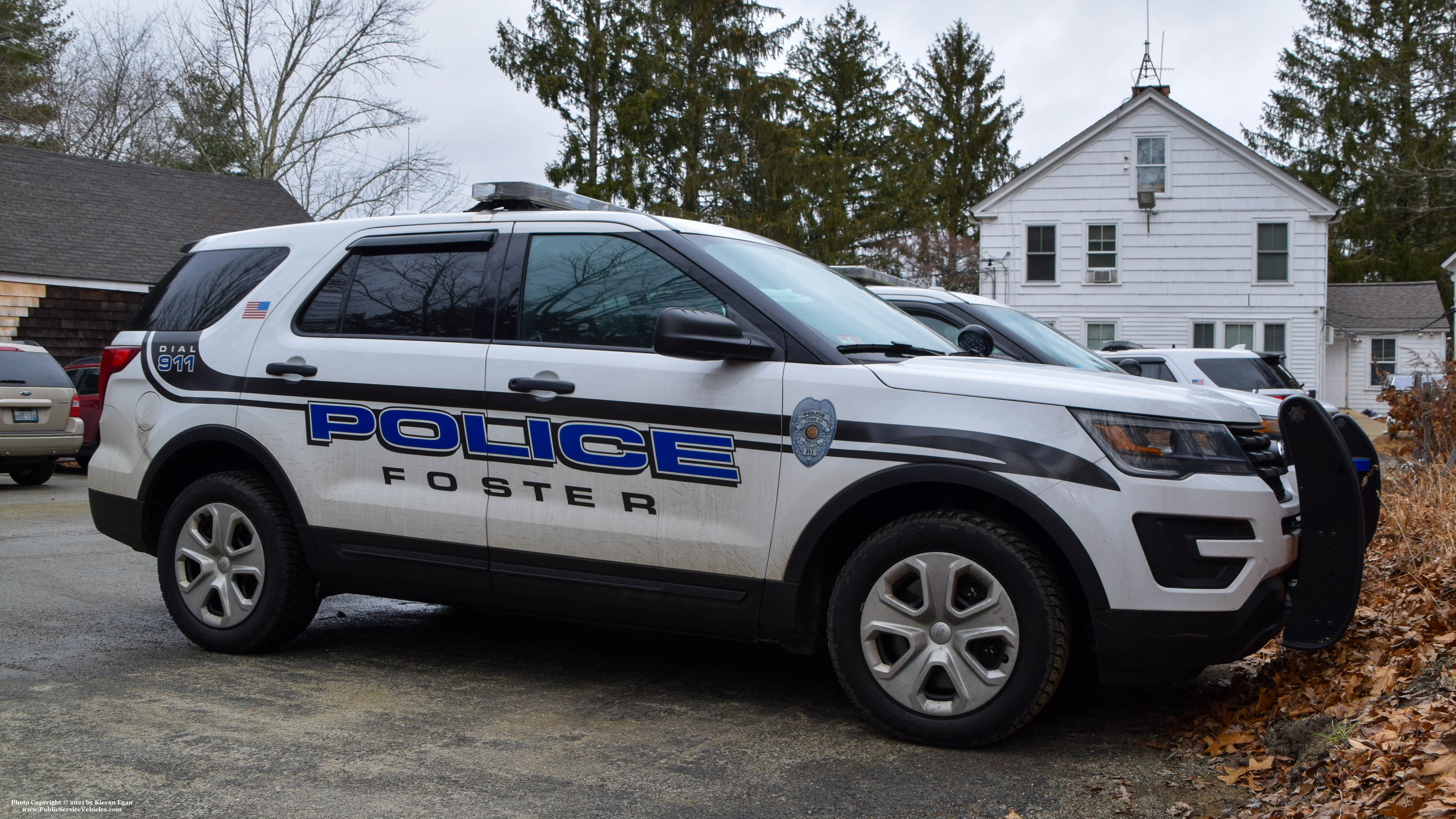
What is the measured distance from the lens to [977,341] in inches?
245

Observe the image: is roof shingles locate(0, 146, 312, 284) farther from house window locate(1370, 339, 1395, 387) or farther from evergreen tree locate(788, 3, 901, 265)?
house window locate(1370, 339, 1395, 387)

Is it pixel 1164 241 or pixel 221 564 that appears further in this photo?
pixel 1164 241

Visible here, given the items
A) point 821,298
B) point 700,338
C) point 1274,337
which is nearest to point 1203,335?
point 1274,337

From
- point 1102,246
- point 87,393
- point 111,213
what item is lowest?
point 87,393

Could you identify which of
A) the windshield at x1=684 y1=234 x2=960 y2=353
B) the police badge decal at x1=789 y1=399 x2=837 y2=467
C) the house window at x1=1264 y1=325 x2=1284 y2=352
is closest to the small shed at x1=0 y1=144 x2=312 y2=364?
the windshield at x1=684 y1=234 x2=960 y2=353

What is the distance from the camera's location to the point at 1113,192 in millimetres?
27266

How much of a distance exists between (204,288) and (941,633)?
383 cm

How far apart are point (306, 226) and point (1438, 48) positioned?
3126 cm

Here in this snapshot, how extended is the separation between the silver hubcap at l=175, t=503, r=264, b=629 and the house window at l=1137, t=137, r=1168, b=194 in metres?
25.4

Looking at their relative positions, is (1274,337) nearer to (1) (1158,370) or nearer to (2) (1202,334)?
(2) (1202,334)

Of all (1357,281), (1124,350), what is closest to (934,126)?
(1357,281)

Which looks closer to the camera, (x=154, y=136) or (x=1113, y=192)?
(x=1113, y=192)

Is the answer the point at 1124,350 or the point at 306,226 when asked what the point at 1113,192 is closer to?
the point at 1124,350

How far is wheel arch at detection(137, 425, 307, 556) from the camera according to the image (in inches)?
199
